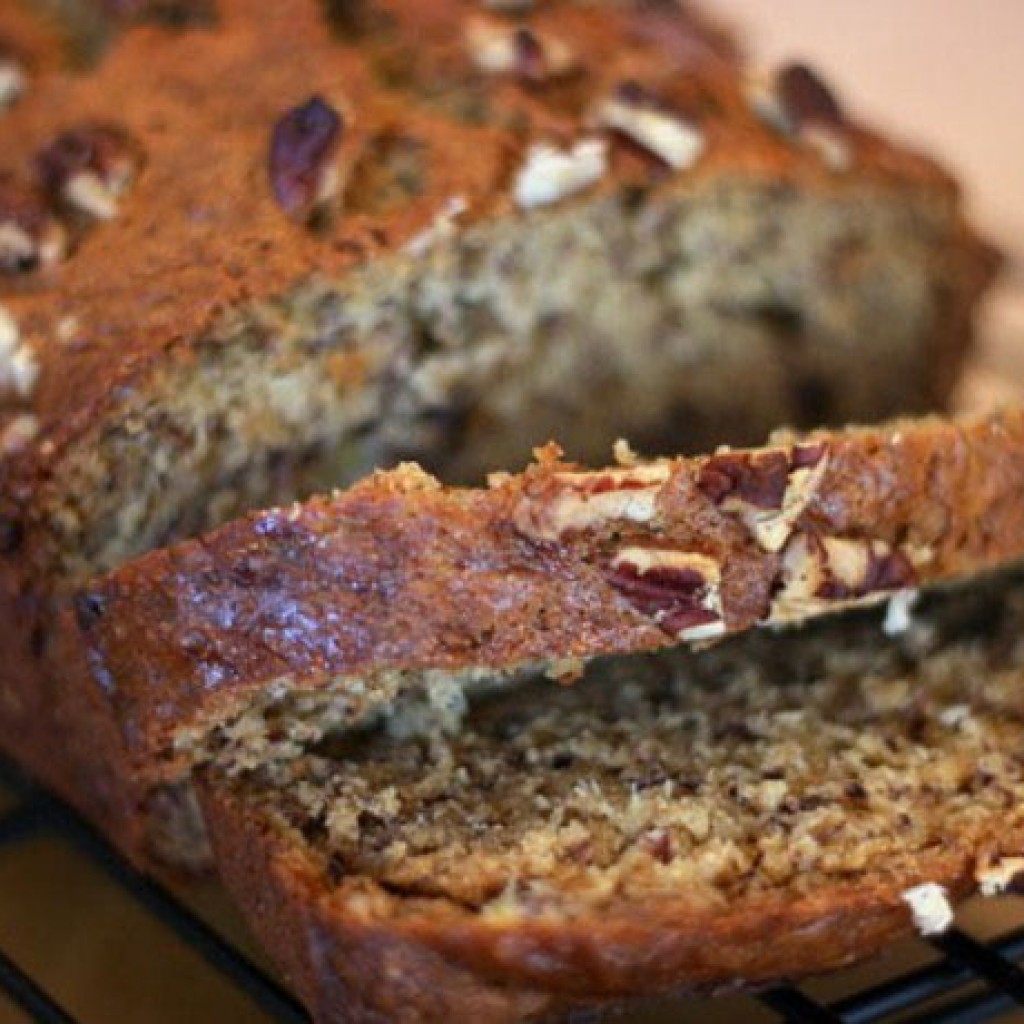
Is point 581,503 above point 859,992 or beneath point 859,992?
above

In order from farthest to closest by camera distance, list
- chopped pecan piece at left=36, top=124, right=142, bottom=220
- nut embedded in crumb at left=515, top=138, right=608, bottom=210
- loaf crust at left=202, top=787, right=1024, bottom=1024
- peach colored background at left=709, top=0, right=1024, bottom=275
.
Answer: peach colored background at left=709, top=0, right=1024, bottom=275 → nut embedded in crumb at left=515, top=138, right=608, bottom=210 → chopped pecan piece at left=36, top=124, right=142, bottom=220 → loaf crust at left=202, top=787, right=1024, bottom=1024

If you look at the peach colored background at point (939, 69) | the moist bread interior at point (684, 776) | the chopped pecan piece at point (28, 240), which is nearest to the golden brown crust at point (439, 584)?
the moist bread interior at point (684, 776)

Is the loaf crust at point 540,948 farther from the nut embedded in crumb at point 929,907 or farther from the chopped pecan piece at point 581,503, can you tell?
the chopped pecan piece at point 581,503

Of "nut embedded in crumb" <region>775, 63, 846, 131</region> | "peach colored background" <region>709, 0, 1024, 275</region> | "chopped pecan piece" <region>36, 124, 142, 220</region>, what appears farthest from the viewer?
"peach colored background" <region>709, 0, 1024, 275</region>

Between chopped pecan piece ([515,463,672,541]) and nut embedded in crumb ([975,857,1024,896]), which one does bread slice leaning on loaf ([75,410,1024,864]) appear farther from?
nut embedded in crumb ([975,857,1024,896])

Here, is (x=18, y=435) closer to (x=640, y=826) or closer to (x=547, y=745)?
(x=547, y=745)

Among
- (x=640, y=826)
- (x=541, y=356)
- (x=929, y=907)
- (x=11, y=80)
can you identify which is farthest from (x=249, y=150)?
(x=929, y=907)

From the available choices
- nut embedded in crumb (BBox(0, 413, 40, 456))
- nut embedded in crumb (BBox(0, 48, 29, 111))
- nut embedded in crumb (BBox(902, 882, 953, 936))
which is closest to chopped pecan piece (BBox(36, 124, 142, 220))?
nut embedded in crumb (BBox(0, 48, 29, 111))
